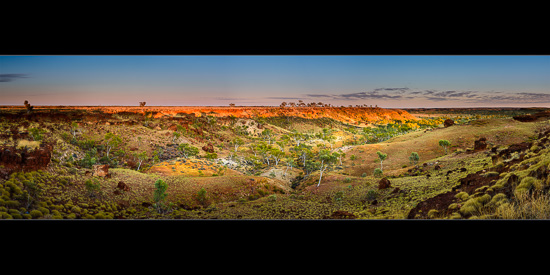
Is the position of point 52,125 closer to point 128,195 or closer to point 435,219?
point 128,195

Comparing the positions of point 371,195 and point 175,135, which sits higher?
point 175,135

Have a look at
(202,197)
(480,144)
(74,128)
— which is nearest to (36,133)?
(74,128)

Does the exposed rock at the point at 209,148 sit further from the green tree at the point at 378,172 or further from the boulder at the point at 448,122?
the boulder at the point at 448,122

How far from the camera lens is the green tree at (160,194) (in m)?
7.21

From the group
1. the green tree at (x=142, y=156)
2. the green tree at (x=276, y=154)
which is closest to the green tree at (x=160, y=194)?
the green tree at (x=142, y=156)

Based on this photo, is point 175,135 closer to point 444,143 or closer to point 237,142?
point 237,142

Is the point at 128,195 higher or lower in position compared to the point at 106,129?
lower

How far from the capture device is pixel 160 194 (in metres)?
7.30

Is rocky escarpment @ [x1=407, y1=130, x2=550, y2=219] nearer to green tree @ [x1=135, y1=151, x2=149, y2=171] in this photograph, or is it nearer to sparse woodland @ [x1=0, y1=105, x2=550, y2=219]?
sparse woodland @ [x1=0, y1=105, x2=550, y2=219]

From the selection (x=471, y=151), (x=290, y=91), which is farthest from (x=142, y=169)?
(x=471, y=151)

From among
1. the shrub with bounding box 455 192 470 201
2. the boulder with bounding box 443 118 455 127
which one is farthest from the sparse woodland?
the boulder with bounding box 443 118 455 127
